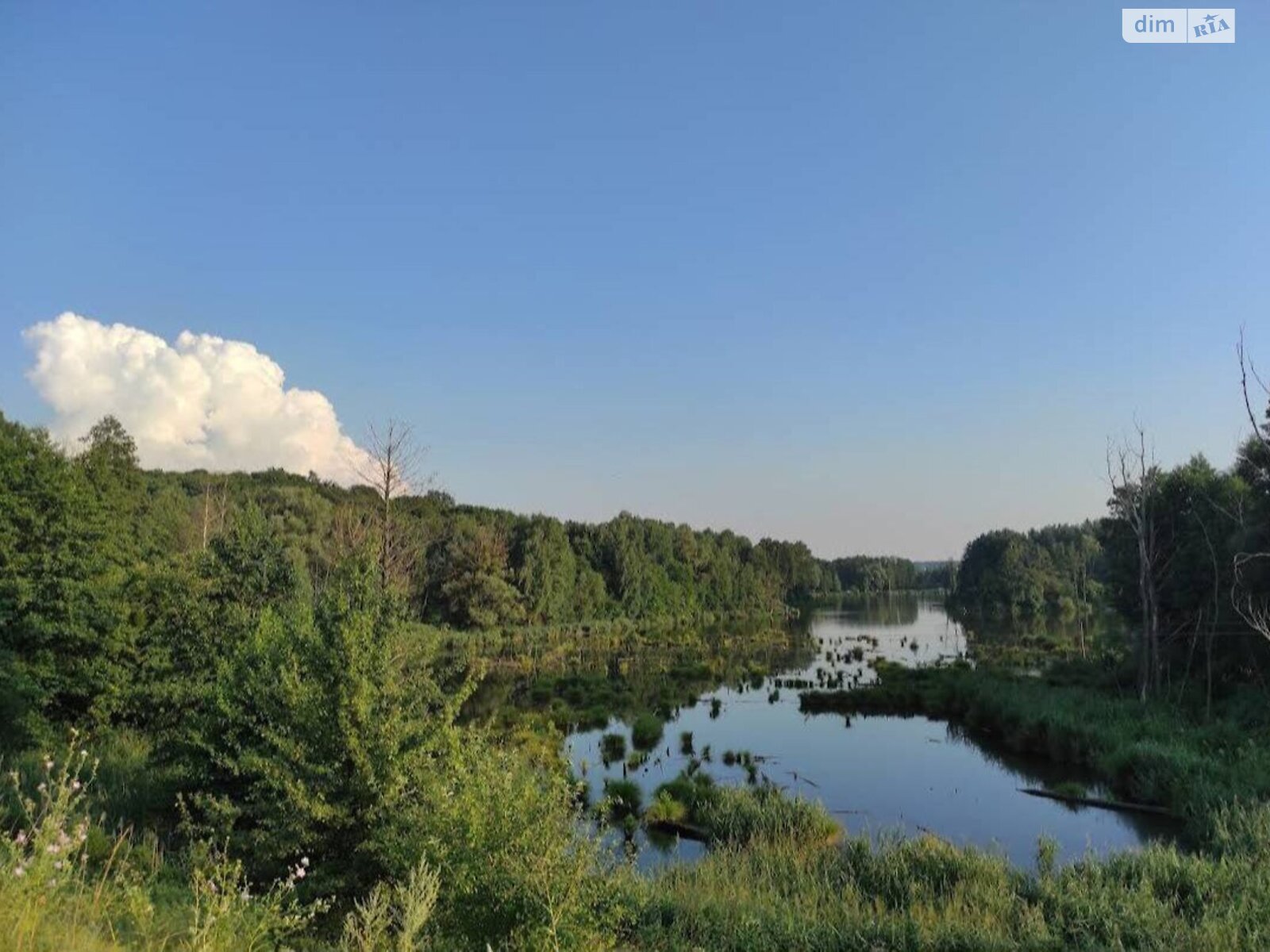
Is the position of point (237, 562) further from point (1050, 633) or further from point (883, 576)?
point (883, 576)

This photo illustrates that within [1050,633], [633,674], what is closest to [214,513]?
[633,674]

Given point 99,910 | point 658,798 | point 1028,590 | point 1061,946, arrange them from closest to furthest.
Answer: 1. point 99,910
2. point 1061,946
3. point 658,798
4. point 1028,590

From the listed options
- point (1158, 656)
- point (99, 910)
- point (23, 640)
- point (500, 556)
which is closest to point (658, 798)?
point (99, 910)

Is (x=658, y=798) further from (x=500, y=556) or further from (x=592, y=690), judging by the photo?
(x=500, y=556)

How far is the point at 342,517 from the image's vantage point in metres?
50.3

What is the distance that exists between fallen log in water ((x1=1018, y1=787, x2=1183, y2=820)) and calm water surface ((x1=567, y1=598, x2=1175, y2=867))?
0.19m

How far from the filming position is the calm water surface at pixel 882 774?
15.5 m

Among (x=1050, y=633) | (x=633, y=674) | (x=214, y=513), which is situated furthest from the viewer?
(x=1050, y=633)

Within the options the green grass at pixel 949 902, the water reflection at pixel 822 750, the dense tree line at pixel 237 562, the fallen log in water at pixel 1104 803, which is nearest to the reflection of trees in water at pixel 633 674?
the water reflection at pixel 822 750

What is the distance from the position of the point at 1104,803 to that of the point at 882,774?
18.6ft

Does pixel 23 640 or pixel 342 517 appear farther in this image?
pixel 342 517

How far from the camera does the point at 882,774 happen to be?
70.3ft

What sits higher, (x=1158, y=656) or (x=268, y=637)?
(x=268, y=637)

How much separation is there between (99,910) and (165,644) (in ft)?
48.9
